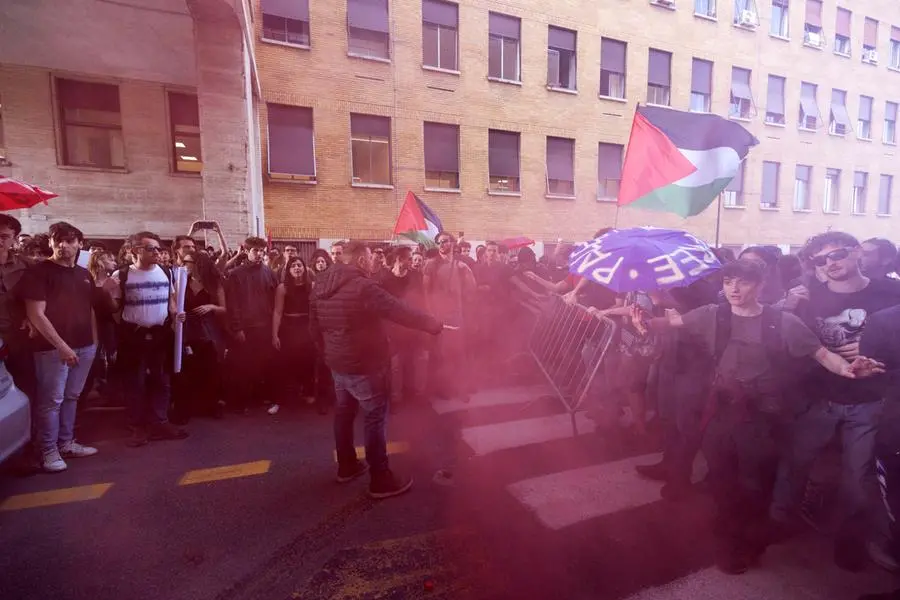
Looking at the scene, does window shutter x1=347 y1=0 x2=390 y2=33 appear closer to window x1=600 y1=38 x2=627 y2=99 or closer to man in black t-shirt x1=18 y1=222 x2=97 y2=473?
window x1=600 y1=38 x2=627 y2=99

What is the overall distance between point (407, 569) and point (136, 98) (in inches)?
542

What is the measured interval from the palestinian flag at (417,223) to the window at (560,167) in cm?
920

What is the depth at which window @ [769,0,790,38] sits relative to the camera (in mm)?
21750

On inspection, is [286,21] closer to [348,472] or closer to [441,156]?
[441,156]

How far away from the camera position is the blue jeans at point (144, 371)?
15.6 ft

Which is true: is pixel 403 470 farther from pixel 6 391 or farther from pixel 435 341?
pixel 6 391

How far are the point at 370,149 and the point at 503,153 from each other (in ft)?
16.0

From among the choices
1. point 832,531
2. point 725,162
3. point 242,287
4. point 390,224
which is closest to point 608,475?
point 832,531

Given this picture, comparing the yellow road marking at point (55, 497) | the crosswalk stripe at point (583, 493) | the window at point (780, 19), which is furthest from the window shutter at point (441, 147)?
the window at point (780, 19)

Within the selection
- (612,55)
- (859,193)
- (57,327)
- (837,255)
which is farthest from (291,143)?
(859,193)

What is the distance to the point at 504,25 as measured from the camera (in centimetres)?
1683

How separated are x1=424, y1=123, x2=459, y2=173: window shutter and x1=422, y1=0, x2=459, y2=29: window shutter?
334 centimetres

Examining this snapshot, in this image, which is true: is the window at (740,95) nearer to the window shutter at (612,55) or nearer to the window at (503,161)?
the window shutter at (612,55)

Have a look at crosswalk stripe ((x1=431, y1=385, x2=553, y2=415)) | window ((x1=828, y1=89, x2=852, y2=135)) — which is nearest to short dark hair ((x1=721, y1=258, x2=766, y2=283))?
crosswalk stripe ((x1=431, y1=385, x2=553, y2=415))
